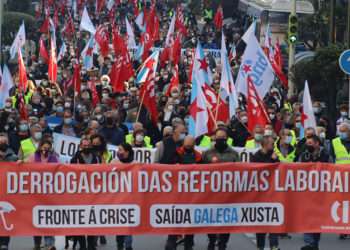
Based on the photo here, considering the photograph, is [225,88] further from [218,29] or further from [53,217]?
[218,29]

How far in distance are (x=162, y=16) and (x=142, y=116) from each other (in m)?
50.9

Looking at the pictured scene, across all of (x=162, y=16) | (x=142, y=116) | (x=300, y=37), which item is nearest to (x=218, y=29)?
(x=300, y=37)

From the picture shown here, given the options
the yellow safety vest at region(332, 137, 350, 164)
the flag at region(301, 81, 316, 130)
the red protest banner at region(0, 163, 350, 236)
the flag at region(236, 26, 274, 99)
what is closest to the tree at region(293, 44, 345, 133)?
the flag at region(236, 26, 274, 99)

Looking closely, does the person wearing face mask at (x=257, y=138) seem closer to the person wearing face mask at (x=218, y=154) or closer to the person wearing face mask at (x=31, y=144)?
the person wearing face mask at (x=218, y=154)

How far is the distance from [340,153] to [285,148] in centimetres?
76

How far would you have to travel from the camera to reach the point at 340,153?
1758 cm

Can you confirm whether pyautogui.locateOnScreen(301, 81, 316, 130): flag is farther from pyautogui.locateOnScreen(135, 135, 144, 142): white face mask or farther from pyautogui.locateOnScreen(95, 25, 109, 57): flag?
pyautogui.locateOnScreen(95, 25, 109, 57): flag

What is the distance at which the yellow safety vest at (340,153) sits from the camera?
57.5 feet

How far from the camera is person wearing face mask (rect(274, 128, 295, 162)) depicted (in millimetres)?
17656

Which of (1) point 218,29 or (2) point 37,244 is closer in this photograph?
(2) point 37,244

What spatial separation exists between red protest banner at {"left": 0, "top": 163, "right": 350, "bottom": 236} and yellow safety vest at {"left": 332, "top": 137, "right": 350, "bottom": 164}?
294 centimetres

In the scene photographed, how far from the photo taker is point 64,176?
14148mm

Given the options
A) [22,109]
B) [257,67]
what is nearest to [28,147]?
A: [22,109]

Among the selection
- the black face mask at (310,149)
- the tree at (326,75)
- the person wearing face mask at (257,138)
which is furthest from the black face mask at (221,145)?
the tree at (326,75)
